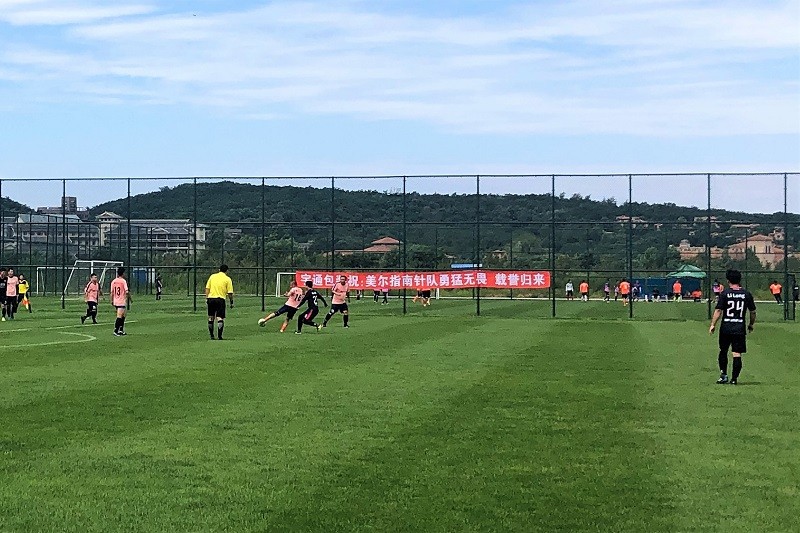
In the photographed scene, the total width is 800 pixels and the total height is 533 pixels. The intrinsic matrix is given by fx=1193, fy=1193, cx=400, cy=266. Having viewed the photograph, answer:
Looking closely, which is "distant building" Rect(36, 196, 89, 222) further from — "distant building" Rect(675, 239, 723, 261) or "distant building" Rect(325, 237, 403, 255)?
"distant building" Rect(675, 239, 723, 261)

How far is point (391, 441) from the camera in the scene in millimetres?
11836

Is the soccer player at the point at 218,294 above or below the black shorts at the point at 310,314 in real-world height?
above

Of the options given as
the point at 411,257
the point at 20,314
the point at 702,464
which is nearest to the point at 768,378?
the point at 702,464

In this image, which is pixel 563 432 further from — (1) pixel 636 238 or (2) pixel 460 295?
(2) pixel 460 295

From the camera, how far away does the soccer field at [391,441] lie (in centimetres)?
861

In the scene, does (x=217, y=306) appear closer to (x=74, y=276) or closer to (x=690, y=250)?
(x=690, y=250)

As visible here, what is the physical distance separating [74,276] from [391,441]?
198 feet

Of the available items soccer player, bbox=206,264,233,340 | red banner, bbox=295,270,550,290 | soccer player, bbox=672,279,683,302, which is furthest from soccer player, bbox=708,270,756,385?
soccer player, bbox=672,279,683,302

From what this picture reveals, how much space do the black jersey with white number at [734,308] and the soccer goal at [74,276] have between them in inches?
2139

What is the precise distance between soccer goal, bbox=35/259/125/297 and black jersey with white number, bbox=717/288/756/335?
54.3 meters

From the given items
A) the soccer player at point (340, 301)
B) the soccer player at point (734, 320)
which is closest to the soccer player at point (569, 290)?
the soccer player at point (340, 301)

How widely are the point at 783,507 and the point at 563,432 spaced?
3850 millimetres

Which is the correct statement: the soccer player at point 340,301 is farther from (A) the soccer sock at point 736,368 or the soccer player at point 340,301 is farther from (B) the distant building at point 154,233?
(B) the distant building at point 154,233

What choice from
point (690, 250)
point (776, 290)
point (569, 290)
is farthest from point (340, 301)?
point (569, 290)
